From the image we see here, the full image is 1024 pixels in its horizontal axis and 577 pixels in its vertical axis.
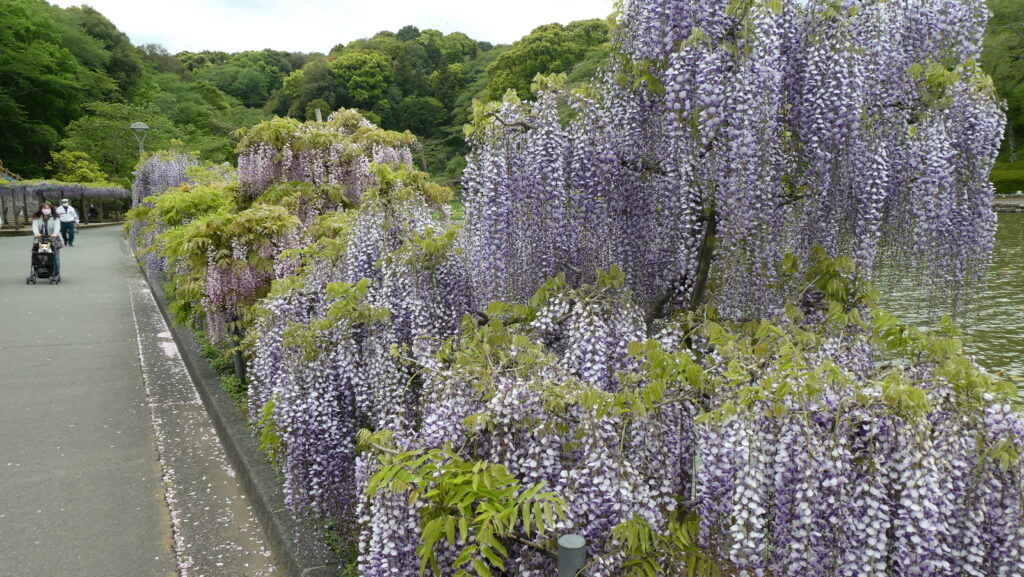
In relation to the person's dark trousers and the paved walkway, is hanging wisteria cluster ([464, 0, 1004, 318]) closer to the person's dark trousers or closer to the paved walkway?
the paved walkway

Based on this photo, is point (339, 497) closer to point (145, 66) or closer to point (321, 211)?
point (321, 211)

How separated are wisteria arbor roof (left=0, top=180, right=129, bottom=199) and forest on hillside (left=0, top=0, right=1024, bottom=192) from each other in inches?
31.3

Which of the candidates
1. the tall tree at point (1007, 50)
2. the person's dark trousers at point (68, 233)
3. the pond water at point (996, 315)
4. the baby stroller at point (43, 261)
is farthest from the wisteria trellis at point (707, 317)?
the tall tree at point (1007, 50)

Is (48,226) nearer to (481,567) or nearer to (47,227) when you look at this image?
(47,227)

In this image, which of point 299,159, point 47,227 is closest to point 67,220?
point 47,227

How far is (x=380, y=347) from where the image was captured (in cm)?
361

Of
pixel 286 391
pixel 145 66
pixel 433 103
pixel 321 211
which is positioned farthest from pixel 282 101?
pixel 286 391

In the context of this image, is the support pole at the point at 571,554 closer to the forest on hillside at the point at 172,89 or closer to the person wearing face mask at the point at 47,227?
the person wearing face mask at the point at 47,227

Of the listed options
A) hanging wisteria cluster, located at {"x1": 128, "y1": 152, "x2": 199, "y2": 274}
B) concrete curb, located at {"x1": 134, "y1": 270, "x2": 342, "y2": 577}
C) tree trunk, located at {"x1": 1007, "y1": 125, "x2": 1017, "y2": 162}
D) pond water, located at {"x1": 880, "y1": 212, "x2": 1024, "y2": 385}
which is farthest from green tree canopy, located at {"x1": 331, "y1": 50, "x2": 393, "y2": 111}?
concrete curb, located at {"x1": 134, "y1": 270, "x2": 342, "y2": 577}

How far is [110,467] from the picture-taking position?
17.7 feet

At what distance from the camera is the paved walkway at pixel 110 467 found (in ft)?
13.5

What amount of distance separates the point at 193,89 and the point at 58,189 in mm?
30235

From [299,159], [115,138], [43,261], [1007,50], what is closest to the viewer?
[299,159]

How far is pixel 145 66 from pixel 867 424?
64600mm
